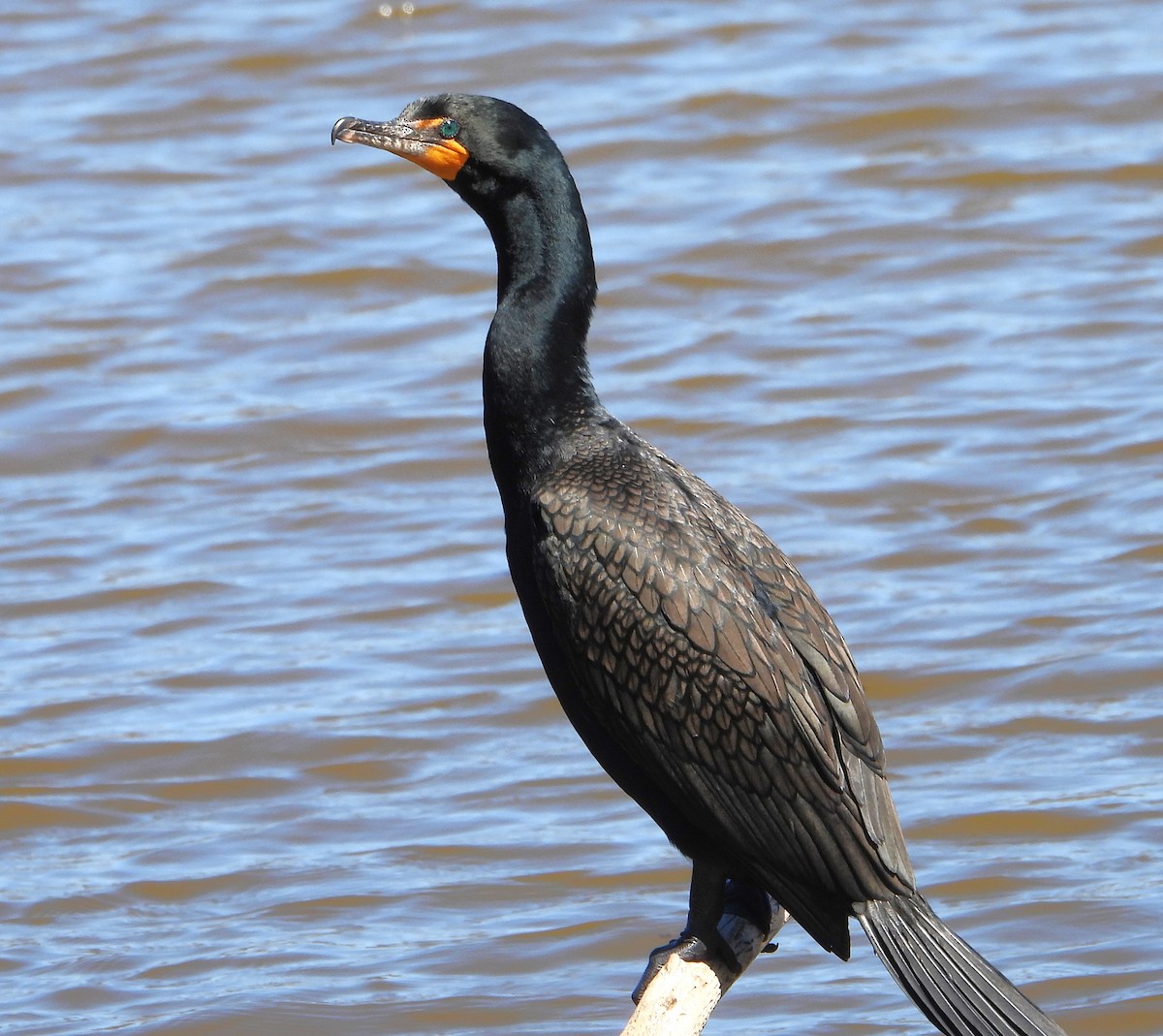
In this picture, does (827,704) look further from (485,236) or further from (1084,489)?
(485,236)

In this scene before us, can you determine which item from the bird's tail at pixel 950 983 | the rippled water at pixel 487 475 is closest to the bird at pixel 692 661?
the bird's tail at pixel 950 983

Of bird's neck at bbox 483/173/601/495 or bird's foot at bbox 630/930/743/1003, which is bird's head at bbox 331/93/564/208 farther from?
bird's foot at bbox 630/930/743/1003

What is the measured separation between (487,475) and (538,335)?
5.66 meters

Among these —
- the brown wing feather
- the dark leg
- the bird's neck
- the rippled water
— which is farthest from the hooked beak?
the rippled water

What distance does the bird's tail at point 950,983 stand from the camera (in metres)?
4.68

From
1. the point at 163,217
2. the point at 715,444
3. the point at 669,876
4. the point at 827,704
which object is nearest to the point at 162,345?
the point at 163,217

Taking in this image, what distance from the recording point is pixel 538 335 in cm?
550

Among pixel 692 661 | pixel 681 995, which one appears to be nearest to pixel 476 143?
pixel 692 661

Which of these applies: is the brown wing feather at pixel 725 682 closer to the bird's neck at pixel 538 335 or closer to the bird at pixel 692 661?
the bird at pixel 692 661

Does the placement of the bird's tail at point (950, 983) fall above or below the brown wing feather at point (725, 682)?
below

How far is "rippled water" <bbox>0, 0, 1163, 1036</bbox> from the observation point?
7824mm

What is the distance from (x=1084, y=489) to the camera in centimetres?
1047

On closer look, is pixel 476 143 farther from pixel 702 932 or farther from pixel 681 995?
pixel 681 995

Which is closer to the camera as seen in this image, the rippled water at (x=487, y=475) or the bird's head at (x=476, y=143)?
the bird's head at (x=476, y=143)
